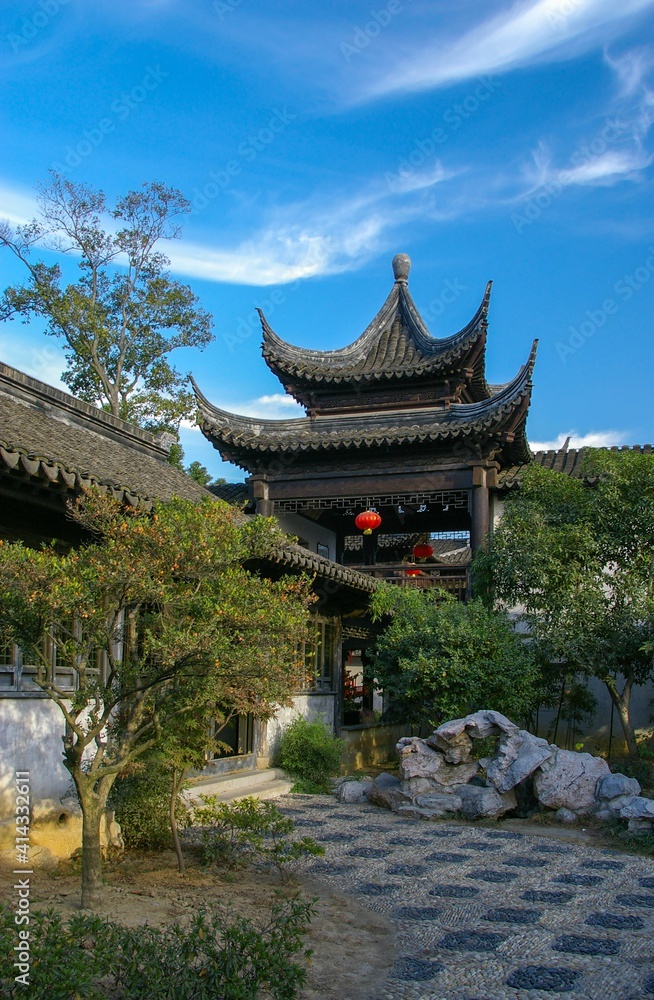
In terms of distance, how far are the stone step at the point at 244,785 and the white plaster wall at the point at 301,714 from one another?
336 millimetres

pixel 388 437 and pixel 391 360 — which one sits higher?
pixel 391 360

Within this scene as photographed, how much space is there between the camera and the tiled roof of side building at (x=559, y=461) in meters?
15.2

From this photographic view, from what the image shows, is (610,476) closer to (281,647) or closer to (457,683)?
(457,683)

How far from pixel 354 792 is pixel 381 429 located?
6965mm

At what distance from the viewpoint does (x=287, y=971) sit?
3.58 meters

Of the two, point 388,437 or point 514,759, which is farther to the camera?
point 388,437

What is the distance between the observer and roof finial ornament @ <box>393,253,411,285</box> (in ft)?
64.7

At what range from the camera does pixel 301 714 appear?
11766 millimetres

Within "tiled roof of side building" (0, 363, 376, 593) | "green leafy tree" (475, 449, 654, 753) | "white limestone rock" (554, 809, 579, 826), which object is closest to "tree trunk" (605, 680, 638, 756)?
"green leafy tree" (475, 449, 654, 753)

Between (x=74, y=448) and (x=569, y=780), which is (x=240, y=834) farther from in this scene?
(x=569, y=780)

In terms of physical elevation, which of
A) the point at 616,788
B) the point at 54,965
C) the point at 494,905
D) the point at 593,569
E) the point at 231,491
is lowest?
the point at 494,905

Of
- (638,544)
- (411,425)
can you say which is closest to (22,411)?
(638,544)

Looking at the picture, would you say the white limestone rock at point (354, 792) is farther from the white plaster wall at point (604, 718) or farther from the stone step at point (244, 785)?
the white plaster wall at point (604, 718)

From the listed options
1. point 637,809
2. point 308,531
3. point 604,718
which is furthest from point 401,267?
point 637,809
